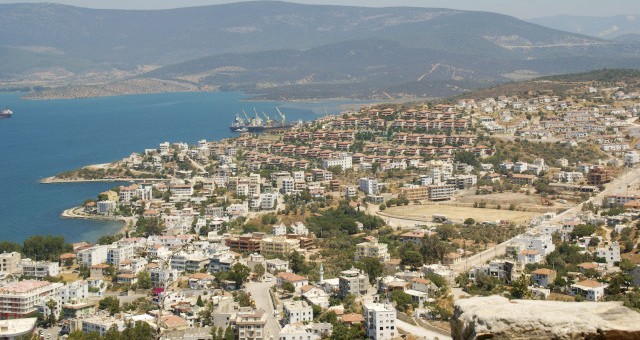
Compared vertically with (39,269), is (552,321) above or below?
above

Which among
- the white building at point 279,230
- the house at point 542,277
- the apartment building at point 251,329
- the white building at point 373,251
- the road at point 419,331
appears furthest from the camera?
the white building at point 279,230

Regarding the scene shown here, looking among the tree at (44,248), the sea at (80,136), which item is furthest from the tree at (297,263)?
the sea at (80,136)

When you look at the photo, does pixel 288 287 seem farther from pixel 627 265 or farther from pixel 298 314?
pixel 627 265

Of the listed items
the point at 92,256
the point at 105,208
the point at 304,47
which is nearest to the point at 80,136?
the point at 105,208

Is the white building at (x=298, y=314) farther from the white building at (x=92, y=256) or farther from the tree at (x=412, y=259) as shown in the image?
the white building at (x=92, y=256)

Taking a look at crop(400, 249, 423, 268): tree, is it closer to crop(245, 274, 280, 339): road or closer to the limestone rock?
crop(245, 274, 280, 339): road

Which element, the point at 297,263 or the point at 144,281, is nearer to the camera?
the point at 144,281

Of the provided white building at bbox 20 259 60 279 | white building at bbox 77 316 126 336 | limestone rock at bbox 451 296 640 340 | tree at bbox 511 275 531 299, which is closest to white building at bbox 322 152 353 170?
white building at bbox 20 259 60 279

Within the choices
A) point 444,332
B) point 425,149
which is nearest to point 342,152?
point 425,149
